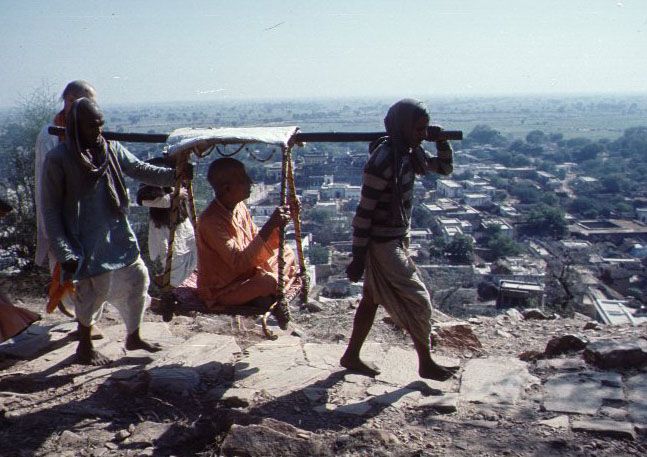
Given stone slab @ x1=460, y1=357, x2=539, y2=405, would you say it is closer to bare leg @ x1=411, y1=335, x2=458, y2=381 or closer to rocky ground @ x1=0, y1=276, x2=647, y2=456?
rocky ground @ x1=0, y1=276, x2=647, y2=456

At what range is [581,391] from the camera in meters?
3.75

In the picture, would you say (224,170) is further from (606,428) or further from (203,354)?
(606,428)

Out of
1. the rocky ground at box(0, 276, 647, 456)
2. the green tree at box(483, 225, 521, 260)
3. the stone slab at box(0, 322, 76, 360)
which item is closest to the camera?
the rocky ground at box(0, 276, 647, 456)

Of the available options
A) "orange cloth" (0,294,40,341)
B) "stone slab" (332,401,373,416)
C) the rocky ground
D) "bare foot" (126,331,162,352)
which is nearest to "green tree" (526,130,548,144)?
the rocky ground

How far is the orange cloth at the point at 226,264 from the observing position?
13.3 feet

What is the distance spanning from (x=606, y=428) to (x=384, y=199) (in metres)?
1.83

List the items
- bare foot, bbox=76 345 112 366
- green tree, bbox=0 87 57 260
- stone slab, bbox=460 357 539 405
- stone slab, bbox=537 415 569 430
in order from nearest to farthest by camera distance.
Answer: stone slab, bbox=537 415 569 430, stone slab, bbox=460 357 539 405, bare foot, bbox=76 345 112 366, green tree, bbox=0 87 57 260

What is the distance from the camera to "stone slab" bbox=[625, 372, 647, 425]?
337 centimetres

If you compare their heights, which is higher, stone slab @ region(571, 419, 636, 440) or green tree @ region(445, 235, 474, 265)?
stone slab @ region(571, 419, 636, 440)

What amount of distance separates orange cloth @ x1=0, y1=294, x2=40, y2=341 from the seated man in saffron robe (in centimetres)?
120

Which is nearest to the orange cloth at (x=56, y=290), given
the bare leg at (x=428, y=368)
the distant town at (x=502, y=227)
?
the distant town at (x=502, y=227)

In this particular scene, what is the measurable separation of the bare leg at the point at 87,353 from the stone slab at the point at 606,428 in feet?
10.7

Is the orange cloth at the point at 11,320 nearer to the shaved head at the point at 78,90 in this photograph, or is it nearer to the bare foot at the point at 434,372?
the shaved head at the point at 78,90

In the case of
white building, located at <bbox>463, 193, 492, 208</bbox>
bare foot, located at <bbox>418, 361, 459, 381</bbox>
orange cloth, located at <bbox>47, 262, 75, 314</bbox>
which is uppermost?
orange cloth, located at <bbox>47, 262, 75, 314</bbox>
